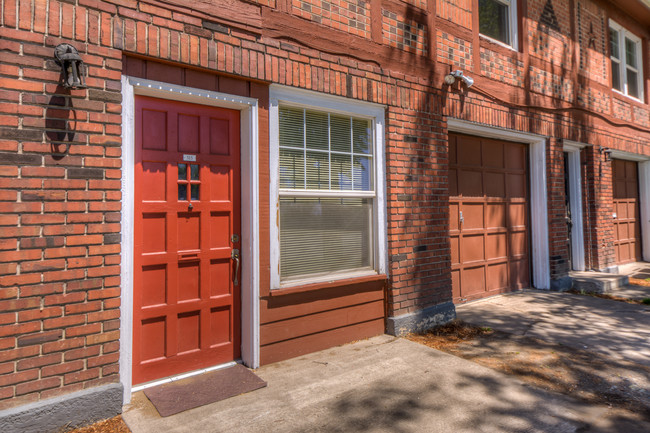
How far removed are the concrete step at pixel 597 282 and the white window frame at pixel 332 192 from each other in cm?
467

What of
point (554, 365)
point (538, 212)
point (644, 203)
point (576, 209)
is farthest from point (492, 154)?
point (644, 203)

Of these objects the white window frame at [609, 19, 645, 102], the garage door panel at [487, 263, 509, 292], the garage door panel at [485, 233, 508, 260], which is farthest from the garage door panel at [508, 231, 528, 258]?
the white window frame at [609, 19, 645, 102]

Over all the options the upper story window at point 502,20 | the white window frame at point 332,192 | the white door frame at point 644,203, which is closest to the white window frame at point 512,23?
the upper story window at point 502,20

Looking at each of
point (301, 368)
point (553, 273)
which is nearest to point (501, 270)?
point (553, 273)

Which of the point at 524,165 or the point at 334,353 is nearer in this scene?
the point at 334,353

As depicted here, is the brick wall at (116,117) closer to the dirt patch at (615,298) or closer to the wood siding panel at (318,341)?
the wood siding panel at (318,341)

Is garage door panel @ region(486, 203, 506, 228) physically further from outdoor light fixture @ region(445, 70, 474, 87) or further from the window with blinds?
the window with blinds

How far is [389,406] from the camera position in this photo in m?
3.06

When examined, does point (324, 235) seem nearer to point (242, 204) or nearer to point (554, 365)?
point (242, 204)

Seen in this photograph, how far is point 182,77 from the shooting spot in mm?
3469

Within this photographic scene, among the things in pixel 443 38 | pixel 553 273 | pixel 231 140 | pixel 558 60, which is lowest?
pixel 553 273

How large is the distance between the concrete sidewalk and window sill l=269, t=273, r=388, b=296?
0.72 meters

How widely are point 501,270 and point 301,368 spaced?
4.28 metres

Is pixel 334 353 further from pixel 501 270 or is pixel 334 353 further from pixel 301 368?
pixel 501 270
